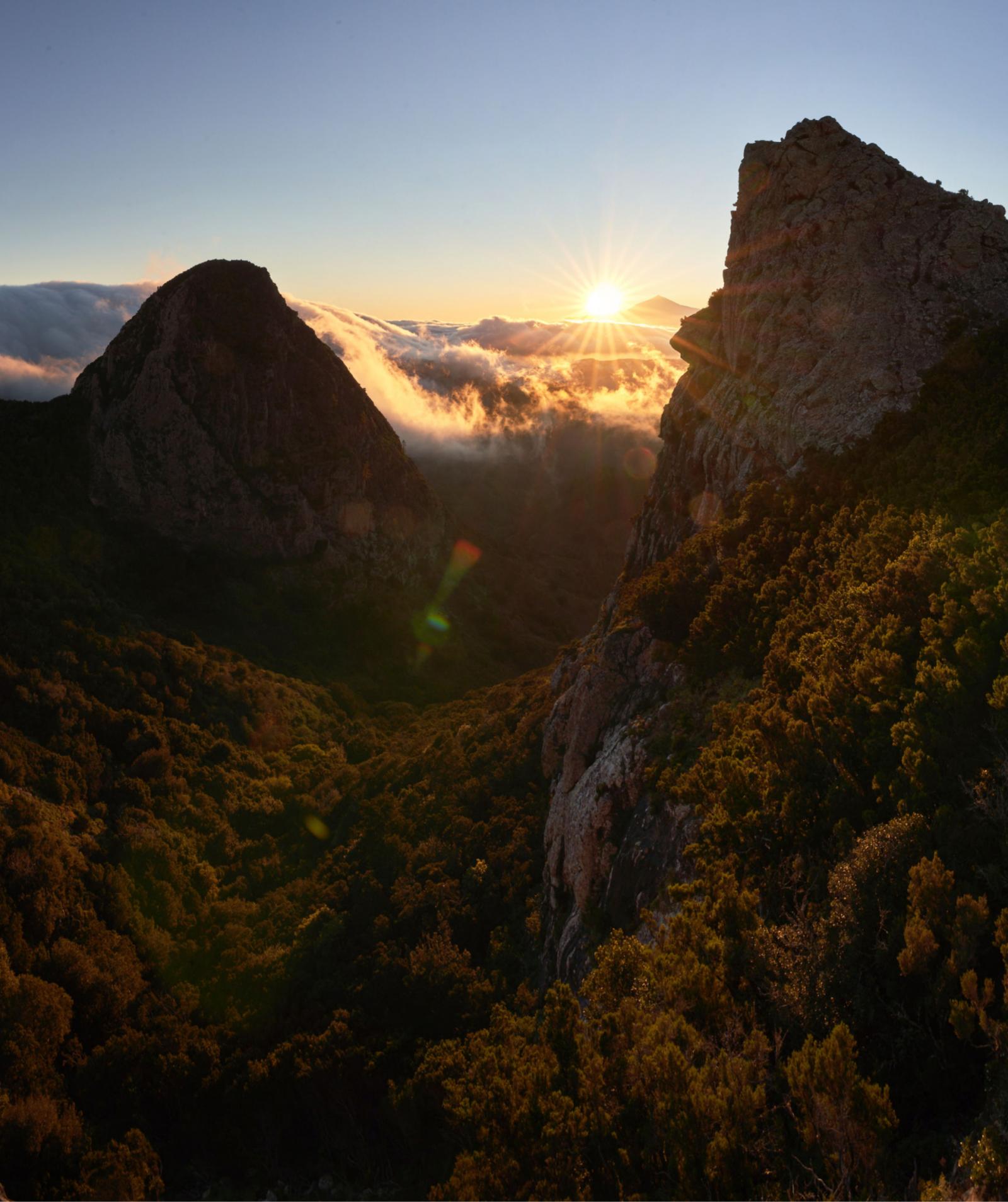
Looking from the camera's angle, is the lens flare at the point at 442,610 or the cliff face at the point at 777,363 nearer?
the cliff face at the point at 777,363

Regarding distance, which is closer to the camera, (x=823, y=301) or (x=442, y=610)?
(x=823, y=301)

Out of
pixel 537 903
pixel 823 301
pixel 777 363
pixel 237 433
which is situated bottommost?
pixel 537 903

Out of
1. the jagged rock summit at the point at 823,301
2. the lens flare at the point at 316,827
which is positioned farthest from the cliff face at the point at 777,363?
the lens flare at the point at 316,827

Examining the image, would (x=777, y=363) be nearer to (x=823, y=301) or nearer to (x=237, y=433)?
Answer: (x=823, y=301)

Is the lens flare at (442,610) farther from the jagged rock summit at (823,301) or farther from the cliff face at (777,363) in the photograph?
the jagged rock summit at (823,301)

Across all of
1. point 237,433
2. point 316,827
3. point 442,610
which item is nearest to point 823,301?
point 316,827

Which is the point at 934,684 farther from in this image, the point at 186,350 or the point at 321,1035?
the point at 186,350
